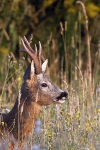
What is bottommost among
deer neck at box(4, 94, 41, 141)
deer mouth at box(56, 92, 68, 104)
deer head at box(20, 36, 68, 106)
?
deer neck at box(4, 94, 41, 141)

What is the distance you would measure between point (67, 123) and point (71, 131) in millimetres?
364

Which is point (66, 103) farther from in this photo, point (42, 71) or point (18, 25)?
point (18, 25)

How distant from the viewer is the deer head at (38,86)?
7336mm

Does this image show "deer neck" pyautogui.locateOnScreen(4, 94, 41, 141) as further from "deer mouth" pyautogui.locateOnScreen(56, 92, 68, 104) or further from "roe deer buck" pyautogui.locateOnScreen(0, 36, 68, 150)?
"deer mouth" pyautogui.locateOnScreen(56, 92, 68, 104)

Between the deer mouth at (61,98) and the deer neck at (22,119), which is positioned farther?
the deer mouth at (61,98)

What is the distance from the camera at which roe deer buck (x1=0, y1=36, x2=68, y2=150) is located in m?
7.09

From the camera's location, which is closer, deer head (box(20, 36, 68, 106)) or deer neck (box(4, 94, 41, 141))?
deer neck (box(4, 94, 41, 141))

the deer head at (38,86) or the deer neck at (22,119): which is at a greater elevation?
the deer head at (38,86)

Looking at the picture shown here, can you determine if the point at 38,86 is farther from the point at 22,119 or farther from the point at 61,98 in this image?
the point at 22,119

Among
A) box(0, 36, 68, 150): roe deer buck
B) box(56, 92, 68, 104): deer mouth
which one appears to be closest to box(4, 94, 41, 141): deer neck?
box(0, 36, 68, 150): roe deer buck

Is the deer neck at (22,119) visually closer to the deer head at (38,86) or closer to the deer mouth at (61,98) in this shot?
the deer head at (38,86)

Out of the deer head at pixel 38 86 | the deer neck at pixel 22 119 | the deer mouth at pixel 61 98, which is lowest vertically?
the deer neck at pixel 22 119

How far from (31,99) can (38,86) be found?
0.19m

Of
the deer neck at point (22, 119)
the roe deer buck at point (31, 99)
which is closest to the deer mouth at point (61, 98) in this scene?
the roe deer buck at point (31, 99)
